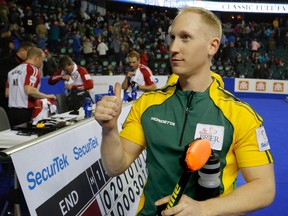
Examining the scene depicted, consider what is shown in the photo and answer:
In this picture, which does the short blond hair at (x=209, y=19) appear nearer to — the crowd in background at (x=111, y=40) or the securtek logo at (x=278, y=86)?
the crowd in background at (x=111, y=40)

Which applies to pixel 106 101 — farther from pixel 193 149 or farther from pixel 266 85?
pixel 266 85

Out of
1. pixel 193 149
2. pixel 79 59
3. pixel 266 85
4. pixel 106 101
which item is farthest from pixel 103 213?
pixel 266 85

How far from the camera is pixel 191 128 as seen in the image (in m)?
1.69

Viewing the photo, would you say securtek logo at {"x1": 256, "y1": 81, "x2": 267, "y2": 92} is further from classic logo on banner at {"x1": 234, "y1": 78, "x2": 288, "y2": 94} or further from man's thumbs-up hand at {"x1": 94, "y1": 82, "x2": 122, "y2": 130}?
man's thumbs-up hand at {"x1": 94, "y1": 82, "x2": 122, "y2": 130}

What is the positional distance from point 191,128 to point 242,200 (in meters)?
0.40

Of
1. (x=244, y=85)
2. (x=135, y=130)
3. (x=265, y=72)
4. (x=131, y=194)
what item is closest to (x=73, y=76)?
(x=131, y=194)

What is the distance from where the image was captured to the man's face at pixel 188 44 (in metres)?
1.65

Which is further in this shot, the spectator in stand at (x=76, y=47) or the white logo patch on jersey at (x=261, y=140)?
the spectator in stand at (x=76, y=47)

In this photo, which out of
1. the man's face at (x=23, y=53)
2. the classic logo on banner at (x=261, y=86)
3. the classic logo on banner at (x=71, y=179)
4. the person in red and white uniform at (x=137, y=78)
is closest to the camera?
the classic logo on banner at (x=71, y=179)

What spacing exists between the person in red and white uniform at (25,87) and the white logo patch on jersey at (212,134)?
3.96 metres

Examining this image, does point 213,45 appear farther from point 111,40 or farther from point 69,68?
point 111,40

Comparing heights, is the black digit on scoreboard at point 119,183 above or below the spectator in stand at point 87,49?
below

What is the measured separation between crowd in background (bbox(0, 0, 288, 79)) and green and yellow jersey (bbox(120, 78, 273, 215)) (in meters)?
8.32

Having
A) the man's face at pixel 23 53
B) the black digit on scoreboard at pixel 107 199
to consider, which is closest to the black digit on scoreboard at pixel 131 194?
the black digit on scoreboard at pixel 107 199
